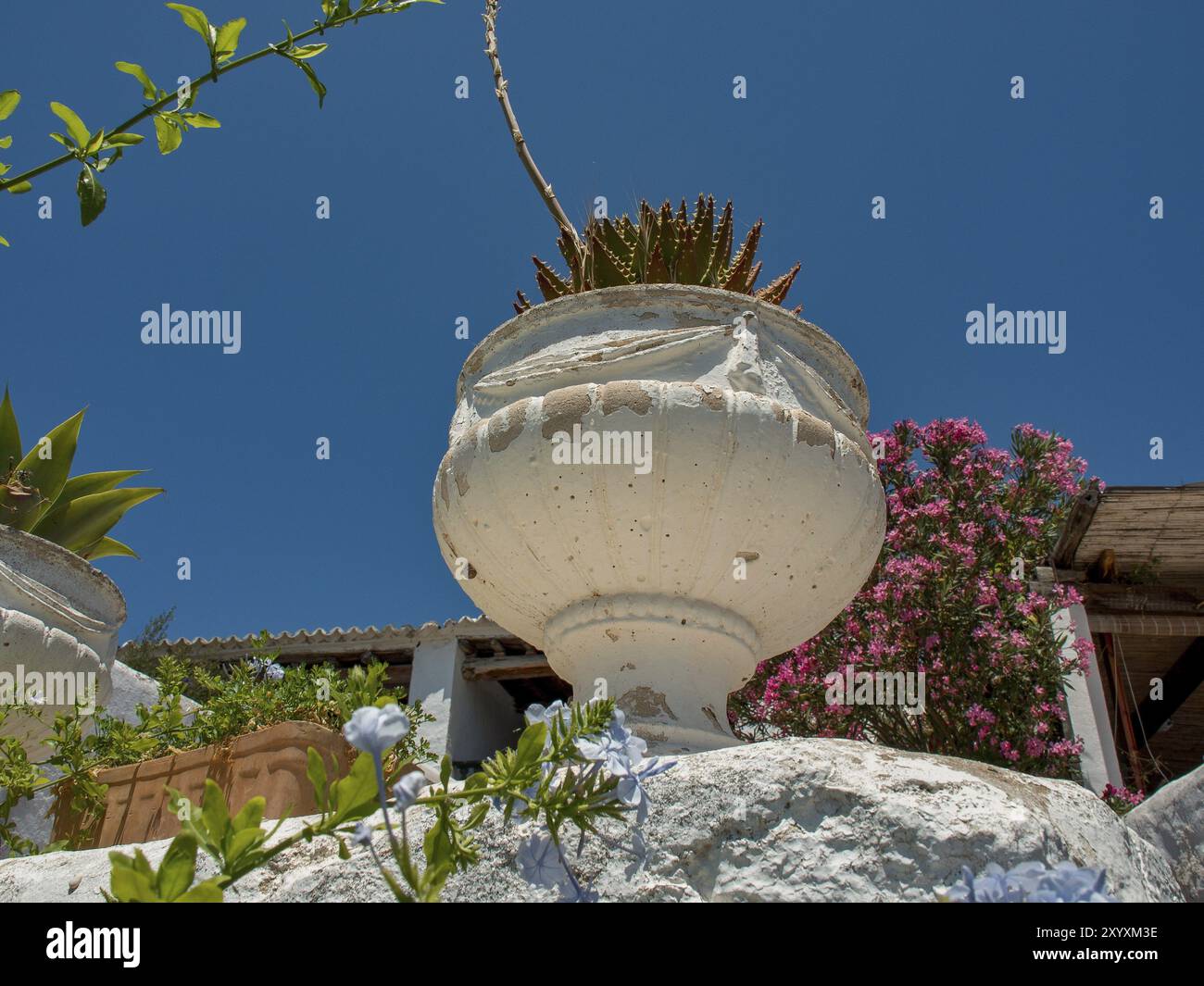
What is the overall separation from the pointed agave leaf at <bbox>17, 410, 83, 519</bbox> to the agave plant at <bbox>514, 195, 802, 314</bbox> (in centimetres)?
211

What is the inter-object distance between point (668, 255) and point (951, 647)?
9.47 ft

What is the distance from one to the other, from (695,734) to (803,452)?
2.16ft

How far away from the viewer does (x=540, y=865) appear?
1.03m

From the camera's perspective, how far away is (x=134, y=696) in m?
4.24

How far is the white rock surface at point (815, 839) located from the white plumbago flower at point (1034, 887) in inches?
16.8

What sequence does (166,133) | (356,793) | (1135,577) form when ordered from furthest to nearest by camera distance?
(1135,577)
(166,133)
(356,793)

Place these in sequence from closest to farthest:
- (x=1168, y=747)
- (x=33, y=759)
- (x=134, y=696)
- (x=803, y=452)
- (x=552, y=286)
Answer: (x=803, y=452)
(x=552, y=286)
(x=33, y=759)
(x=134, y=696)
(x=1168, y=747)

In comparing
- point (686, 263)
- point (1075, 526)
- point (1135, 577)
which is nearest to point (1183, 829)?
point (686, 263)

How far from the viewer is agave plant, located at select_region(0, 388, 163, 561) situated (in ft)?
11.7

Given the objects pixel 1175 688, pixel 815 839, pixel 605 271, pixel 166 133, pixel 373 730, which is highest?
pixel 605 271

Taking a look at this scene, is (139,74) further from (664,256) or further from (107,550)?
(107,550)
